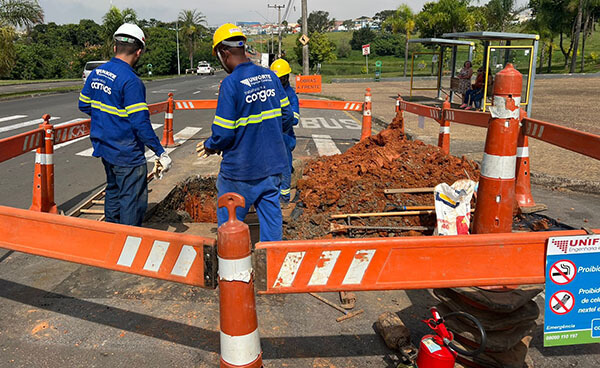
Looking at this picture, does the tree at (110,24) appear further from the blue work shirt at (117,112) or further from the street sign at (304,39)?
the blue work shirt at (117,112)

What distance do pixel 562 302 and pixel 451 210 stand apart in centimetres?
244

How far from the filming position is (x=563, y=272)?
2.27 metres

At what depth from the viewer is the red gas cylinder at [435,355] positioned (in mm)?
2510

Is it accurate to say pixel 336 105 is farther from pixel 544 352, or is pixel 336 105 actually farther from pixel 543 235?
pixel 543 235

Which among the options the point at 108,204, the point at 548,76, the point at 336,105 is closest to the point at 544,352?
the point at 108,204

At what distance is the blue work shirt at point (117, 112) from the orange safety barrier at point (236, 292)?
2.63 metres

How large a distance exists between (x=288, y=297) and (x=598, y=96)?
24.3 meters

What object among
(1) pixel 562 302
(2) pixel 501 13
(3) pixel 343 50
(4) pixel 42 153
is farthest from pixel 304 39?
(3) pixel 343 50

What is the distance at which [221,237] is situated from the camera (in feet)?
6.82

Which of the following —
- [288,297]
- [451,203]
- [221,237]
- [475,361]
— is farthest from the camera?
[451,203]

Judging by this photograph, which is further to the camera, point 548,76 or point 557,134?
point 548,76

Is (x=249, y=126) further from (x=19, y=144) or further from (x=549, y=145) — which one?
(x=549, y=145)

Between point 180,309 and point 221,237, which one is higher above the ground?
point 221,237

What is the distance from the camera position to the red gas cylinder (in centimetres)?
251
